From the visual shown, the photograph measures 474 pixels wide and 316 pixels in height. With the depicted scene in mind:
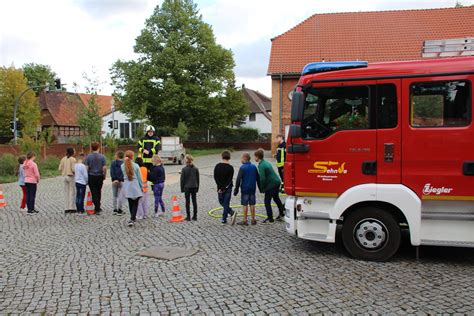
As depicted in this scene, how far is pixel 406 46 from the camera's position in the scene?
31.0 m

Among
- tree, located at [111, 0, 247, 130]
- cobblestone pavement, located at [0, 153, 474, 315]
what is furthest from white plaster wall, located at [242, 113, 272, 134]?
cobblestone pavement, located at [0, 153, 474, 315]

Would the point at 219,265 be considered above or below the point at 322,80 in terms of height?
below

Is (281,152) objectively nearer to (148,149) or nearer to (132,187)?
(148,149)

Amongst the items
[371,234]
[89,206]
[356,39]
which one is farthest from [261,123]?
[371,234]

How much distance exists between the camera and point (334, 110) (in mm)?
6816

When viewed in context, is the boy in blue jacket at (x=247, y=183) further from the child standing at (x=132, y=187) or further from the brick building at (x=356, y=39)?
the brick building at (x=356, y=39)

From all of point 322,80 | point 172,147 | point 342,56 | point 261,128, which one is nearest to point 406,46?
point 342,56

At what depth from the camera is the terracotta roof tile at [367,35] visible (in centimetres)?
3117

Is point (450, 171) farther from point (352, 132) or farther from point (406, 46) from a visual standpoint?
point (406, 46)

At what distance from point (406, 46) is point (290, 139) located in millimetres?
27367

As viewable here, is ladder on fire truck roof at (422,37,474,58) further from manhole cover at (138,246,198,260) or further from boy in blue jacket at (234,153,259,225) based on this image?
manhole cover at (138,246,198,260)

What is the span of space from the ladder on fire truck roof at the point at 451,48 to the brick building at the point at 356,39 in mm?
23724

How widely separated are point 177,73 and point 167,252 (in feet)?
127

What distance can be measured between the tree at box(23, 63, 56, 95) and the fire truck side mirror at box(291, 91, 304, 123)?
2830 inches
